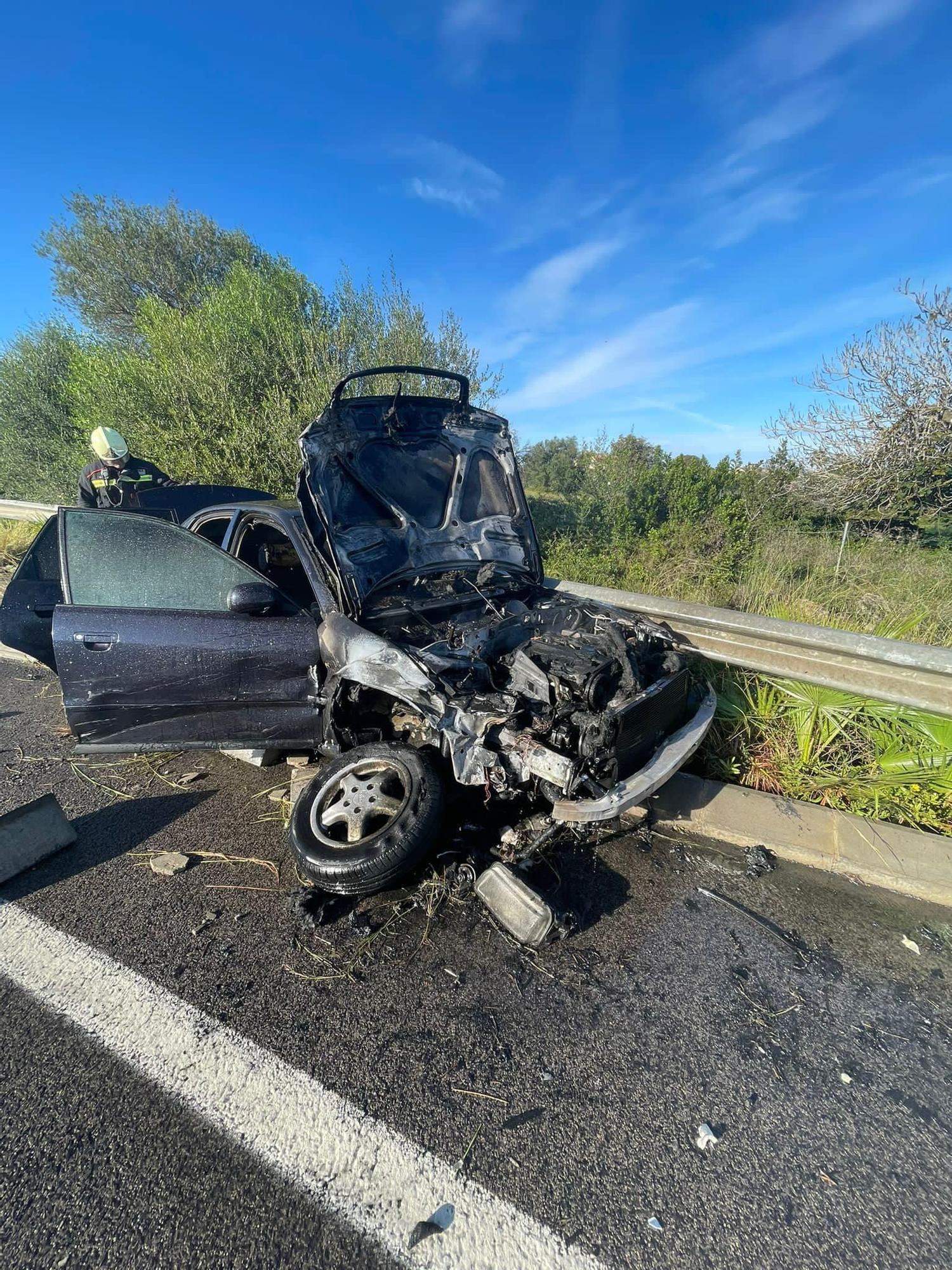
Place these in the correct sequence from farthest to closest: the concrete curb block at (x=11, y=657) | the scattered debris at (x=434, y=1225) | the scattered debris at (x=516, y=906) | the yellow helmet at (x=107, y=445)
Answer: the yellow helmet at (x=107, y=445), the concrete curb block at (x=11, y=657), the scattered debris at (x=516, y=906), the scattered debris at (x=434, y=1225)

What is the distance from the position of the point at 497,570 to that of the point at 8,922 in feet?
10.3

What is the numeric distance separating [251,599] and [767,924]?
2.98 metres

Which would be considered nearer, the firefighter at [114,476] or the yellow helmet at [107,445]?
the firefighter at [114,476]

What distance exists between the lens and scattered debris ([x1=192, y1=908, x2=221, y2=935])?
7.89 ft

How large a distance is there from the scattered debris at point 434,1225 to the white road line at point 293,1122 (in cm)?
1

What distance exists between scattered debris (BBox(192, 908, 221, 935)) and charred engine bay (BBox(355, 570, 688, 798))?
1.26m

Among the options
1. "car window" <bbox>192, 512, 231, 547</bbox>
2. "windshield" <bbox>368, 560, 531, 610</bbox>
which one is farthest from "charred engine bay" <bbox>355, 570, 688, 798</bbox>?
"car window" <bbox>192, 512, 231, 547</bbox>

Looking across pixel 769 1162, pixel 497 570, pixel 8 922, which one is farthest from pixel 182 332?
pixel 769 1162

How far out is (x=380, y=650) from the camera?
2846mm

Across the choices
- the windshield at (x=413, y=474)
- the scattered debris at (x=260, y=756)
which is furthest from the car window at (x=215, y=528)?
the scattered debris at (x=260, y=756)

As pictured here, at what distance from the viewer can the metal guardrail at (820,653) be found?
9.52ft

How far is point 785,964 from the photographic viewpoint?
7.54 ft

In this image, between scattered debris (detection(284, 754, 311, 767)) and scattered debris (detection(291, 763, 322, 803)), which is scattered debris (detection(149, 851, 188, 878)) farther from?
scattered debris (detection(284, 754, 311, 767))

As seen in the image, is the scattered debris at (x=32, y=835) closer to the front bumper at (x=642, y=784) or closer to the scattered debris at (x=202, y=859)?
the scattered debris at (x=202, y=859)
